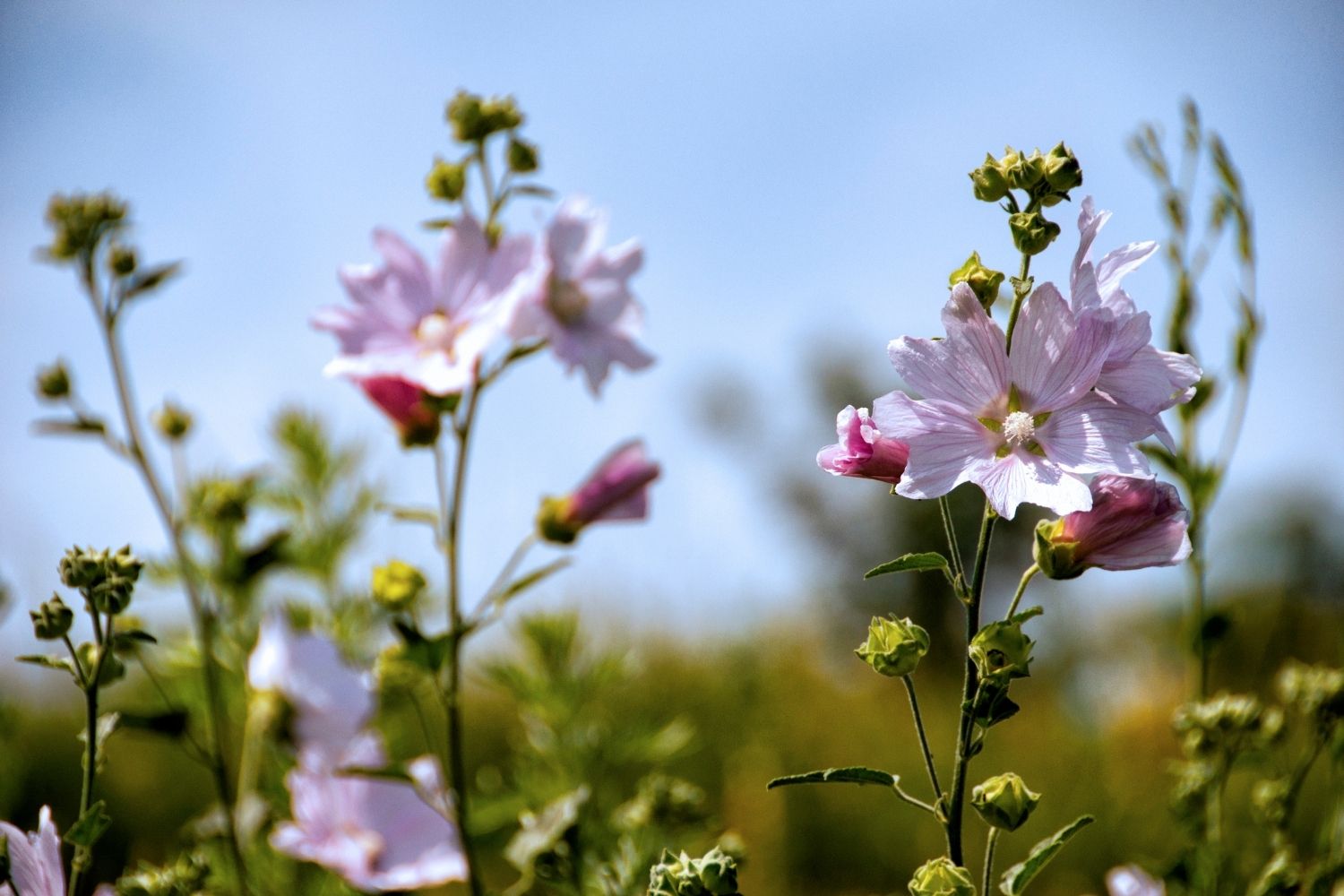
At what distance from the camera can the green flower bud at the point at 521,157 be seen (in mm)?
768

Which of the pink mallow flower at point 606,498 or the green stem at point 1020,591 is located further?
the pink mallow flower at point 606,498

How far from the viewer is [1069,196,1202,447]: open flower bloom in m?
0.53

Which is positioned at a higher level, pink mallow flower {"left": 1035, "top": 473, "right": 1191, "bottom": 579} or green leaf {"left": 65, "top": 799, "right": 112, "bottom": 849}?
pink mallow flower {"left": 1035, "top": 473, "right": 1191, "bottom": 579}

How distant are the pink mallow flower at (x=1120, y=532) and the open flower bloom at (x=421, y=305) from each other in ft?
1.14

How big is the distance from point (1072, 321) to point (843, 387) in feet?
25.1

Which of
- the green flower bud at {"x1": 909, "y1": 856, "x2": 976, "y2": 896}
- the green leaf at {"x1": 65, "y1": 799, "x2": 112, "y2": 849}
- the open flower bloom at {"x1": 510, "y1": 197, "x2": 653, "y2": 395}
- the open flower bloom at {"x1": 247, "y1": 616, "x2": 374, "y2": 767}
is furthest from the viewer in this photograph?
the open flower bloom at {"x1": 247, "y1": 616, "x2": 374, "y2": 767}

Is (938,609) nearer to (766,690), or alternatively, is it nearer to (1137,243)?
(766,690)

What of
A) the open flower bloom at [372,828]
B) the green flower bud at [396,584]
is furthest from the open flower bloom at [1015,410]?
the open flower bloom at [372,828]

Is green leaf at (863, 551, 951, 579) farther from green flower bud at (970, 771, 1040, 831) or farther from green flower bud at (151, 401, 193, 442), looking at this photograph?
green flower bud at (151, 401, 193, 442)

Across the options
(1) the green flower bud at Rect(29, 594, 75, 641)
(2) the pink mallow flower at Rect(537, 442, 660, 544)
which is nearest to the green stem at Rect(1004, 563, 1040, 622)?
(2) the pink mallow flower at Rect(537, 442, 660, 544)

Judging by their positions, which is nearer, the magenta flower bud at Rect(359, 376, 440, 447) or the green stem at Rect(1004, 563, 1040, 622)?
the green stem at Rect(1004, 563, 1040, 622)

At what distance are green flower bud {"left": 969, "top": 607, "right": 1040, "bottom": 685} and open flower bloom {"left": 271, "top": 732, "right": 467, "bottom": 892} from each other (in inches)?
17.9

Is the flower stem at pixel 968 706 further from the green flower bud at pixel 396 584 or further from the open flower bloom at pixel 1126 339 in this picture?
the green flower bud at pixel 396 584

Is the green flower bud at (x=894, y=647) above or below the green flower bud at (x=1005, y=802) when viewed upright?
above
